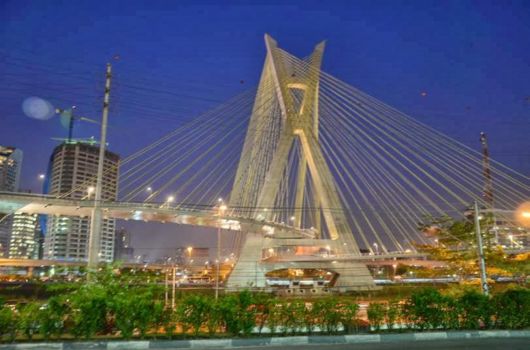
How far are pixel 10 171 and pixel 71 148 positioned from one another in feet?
160

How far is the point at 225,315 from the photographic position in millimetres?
11078

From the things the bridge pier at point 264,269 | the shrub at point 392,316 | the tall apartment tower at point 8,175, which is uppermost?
the tall apartment tower at point 8,175

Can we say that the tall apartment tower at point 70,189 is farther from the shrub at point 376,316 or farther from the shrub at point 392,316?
the shrub at point 392,316

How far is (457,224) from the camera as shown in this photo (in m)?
21.8

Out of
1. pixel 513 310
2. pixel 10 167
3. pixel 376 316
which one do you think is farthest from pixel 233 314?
pixel 10 167

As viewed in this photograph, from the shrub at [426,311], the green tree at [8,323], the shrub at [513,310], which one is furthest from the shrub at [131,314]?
the shrub at [513,310]

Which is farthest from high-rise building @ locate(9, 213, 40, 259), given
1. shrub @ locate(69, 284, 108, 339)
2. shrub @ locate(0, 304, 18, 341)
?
shrub @ locate(69, 284, 108, 339)

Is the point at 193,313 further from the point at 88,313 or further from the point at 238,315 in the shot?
the point at 88,313

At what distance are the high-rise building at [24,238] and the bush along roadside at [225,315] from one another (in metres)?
133

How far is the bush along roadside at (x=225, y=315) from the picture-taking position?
34.6ft

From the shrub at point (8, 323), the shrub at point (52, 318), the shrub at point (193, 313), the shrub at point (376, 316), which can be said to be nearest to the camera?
the shrub at point (8, 323)

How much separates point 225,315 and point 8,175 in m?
157

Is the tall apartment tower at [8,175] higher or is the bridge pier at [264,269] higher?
the tall apartment tower at [8,175]

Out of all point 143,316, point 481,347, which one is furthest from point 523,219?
point 143,316
